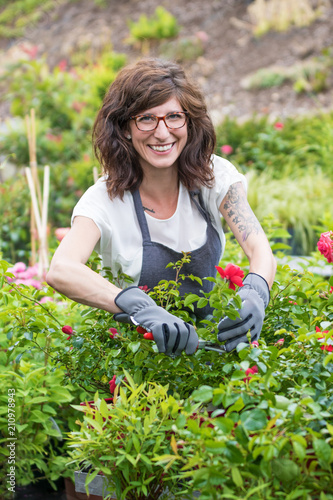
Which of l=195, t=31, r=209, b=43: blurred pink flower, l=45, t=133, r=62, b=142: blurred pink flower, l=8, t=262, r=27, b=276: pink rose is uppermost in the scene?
l=195, t=31, r=209, b=43: blurred pink flower

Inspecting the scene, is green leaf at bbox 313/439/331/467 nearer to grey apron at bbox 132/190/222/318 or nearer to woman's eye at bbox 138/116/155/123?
grey apron at bbox 132/190/222/318

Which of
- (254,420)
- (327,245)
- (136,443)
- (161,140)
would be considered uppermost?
(161,140)

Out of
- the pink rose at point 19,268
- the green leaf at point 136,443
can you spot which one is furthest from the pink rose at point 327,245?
the pink rose at point 19,268

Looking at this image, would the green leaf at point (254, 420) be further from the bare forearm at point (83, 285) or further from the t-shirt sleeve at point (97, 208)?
the t-shirt sleeve at point (97, 208)

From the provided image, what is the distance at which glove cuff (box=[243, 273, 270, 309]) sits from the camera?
169 centimetres

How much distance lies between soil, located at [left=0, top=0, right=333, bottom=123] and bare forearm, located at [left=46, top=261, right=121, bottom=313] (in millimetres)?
5839

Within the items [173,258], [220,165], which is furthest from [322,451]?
[220,165]

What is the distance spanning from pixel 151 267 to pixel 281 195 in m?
2.78

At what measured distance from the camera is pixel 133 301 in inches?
61.9

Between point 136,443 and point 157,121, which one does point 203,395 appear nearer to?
point 136,443

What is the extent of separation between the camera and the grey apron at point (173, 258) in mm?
2123

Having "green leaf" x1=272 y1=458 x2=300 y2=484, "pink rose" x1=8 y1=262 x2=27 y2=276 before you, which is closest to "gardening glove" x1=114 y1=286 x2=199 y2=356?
"green leaf" x1=272 y1=458 x2=300 y2=484

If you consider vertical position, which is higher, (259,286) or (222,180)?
(222,180)

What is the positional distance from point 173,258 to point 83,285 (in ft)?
1.81
